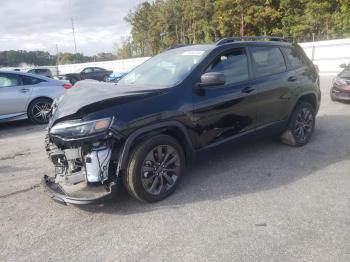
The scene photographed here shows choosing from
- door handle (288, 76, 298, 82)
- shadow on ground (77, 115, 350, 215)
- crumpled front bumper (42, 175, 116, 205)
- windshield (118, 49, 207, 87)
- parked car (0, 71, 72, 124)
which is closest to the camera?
crumpled front bumper (42, 175, 116, 205)

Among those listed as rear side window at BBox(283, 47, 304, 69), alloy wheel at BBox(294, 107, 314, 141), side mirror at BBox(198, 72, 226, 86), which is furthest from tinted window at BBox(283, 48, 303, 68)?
side mirror at BBox(198, 72, 226, 86)

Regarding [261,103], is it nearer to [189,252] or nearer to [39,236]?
[189,252]

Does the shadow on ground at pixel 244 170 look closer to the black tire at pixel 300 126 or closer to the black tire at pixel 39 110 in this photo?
the black tire at pixel 300 126

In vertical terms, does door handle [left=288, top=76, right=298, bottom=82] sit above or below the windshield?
below

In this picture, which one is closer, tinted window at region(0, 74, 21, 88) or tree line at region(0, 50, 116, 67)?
tinted window at region(0, 74, 21, 88)

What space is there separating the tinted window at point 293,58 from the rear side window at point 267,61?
197mm

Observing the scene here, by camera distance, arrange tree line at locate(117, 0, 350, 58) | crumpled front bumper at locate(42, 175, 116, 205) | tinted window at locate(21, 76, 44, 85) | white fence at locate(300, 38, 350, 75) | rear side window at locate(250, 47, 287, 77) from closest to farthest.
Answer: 1. crumpled front bumper at locate(42, 175, 116, 205)
2. rear side window at locate(250, 47, 287, 77)
3. tinted window at locate(21, 76, 44, 85)
4. white fence at locate(300, 38, 350, 75)
5. tree line at locate(117, 0, 350, 58)

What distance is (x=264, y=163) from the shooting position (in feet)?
15.8

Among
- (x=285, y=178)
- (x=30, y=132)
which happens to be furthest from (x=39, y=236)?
(x=30, y=132)

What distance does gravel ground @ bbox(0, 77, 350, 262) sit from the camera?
2840 mm

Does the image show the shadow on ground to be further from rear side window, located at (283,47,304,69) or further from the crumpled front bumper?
rear side window, located at (283,47,304,69)

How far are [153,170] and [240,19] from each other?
126 ft

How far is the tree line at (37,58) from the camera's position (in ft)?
257

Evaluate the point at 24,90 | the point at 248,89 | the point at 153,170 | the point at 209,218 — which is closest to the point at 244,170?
the point at 248,89
